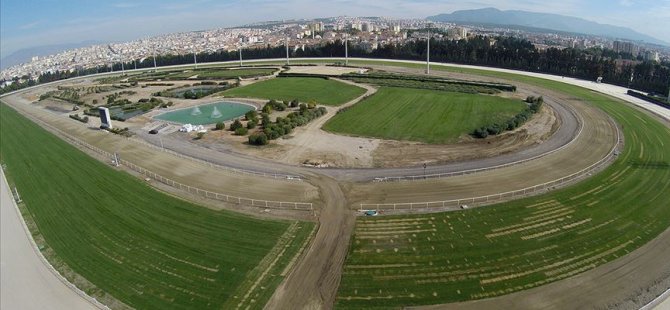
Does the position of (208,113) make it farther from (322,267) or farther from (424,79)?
(322,267)

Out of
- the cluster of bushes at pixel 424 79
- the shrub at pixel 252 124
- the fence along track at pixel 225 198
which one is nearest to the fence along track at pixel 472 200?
the fence along track at pixel 225 198

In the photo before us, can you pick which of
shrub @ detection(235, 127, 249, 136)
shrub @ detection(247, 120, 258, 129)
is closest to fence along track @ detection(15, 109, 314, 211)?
shrub @ detection(235, 127, 249, 136)

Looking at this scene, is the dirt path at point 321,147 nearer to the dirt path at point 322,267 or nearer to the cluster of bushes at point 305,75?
the dirt path at point 322,267

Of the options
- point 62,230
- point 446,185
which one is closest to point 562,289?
point 446,185

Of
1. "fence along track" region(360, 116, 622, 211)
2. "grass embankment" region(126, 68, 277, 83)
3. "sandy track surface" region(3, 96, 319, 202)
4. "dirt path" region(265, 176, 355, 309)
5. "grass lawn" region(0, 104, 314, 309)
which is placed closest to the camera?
"dirt path" region(265, 176, 355, 309)

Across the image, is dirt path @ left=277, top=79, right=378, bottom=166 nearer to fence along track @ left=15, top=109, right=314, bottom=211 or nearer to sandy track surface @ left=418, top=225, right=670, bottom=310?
fence along track @ left=15, top=109, right=314, bottom=211

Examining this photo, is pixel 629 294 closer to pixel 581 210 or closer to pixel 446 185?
pixel 581 210
